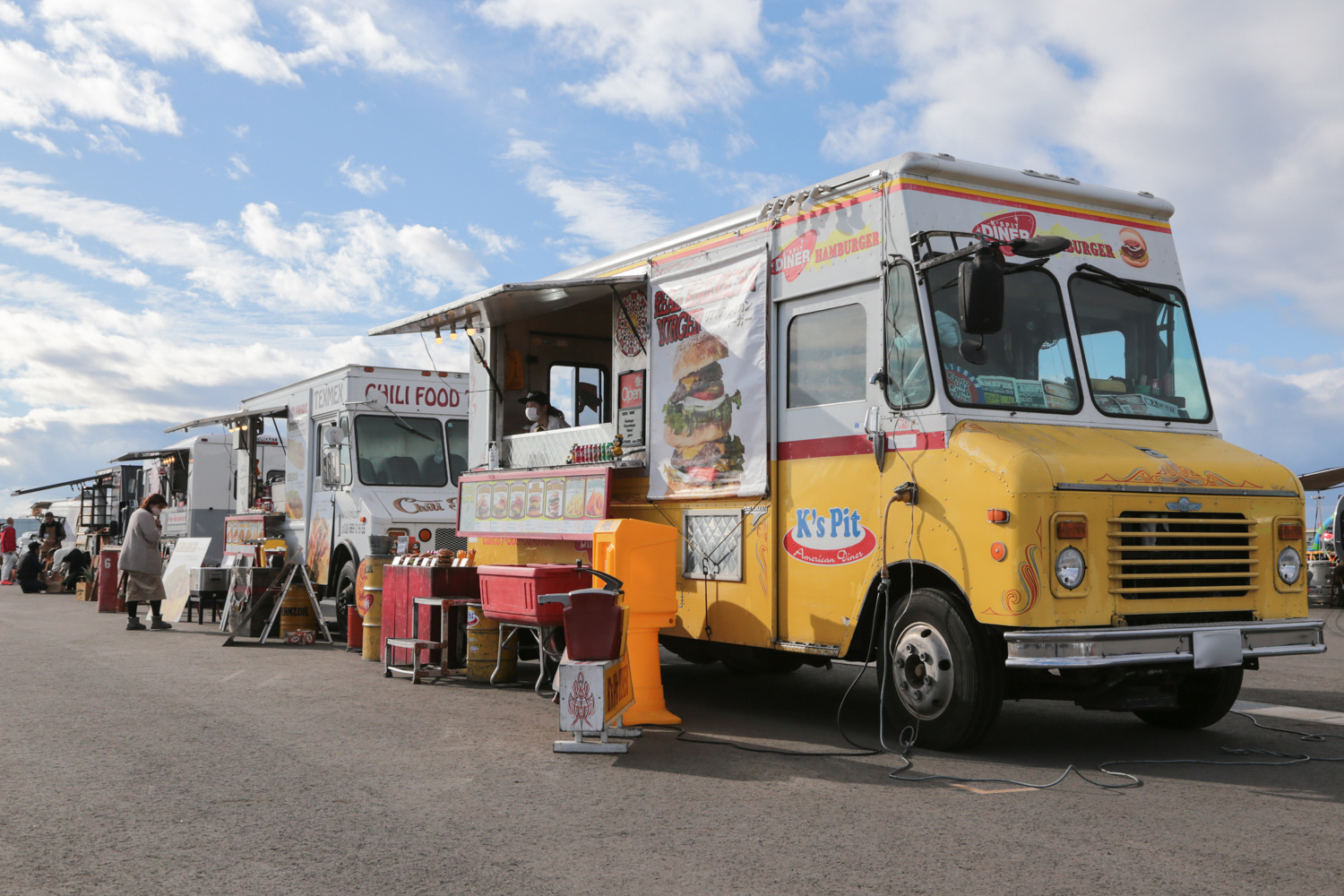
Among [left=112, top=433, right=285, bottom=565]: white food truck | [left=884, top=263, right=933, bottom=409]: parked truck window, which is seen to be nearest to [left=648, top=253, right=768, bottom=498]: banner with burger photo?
[left=884, top=263, right=933, bottom=409]: parked truck window

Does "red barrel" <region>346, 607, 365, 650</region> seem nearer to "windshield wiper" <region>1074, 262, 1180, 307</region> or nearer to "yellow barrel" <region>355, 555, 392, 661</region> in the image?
"yellow barrel" <region>355, 555, 392, 661</region>

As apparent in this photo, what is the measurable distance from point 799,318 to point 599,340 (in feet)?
12.5

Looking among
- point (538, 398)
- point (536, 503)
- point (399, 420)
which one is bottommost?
point (536, 503)

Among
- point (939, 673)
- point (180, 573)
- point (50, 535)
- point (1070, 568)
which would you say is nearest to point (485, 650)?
point (939, 673)

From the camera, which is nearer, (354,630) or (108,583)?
(354,630)

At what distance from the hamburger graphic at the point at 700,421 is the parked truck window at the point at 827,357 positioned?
0.55 metres

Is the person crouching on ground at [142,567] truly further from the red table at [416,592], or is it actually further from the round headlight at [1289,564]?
the round headlight at [1289,564]

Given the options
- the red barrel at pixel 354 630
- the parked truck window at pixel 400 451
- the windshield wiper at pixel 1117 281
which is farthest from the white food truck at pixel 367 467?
the windshield wiper at pixel 1117 281

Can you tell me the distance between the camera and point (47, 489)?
36.9m

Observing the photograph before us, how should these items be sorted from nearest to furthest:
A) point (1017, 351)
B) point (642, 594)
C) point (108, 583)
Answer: point (1017, 351) → point (642, 594) → point (108, 583)

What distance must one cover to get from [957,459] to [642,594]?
2.50 m

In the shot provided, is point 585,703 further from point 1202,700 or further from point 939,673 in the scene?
point 1202,700

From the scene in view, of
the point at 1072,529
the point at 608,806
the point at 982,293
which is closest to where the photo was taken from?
the point at 608,806

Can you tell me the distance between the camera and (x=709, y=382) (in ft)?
28.7
